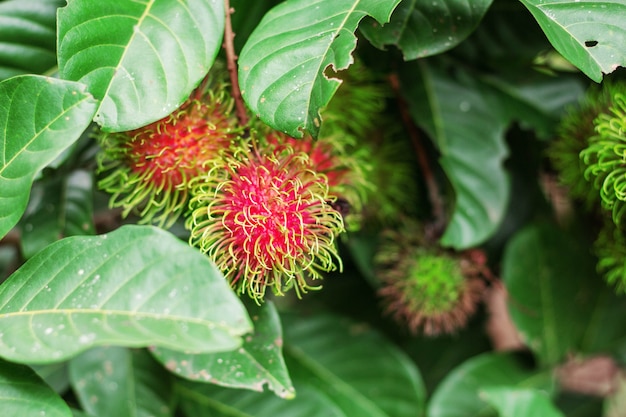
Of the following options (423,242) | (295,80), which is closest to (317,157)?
(295,80)

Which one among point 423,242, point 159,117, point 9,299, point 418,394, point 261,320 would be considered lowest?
point 418,394

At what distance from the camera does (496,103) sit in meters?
1.13

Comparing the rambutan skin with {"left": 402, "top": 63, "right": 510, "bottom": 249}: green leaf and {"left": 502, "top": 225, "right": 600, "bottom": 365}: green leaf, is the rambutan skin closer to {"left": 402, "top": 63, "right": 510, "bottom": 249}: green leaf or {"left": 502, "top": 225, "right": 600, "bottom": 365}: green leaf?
{"left": 402, "top": 63, "right": 510, "bottom": 249}: green leaf

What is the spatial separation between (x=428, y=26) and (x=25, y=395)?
63 cm

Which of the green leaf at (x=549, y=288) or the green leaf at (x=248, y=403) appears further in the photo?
the green leaf at (x=549, y=288)

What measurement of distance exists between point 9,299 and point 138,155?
20 centimetres

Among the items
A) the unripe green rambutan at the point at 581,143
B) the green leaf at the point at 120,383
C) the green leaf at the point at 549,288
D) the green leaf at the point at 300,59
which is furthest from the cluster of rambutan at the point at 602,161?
the green leaf at the point at 120,383

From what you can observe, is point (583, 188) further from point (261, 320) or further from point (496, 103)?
point (261, 320)

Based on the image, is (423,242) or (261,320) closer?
(261,320)

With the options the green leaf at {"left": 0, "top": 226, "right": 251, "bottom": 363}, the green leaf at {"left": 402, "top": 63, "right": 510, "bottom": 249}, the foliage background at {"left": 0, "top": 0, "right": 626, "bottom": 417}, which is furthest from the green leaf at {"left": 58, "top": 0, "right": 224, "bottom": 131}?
the green leaf at {"left": 402, "top": 63, "right": 510, "bottom": 249}

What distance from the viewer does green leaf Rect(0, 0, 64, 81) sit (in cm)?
82

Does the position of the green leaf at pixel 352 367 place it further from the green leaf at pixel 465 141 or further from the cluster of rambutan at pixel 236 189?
the cluster of rambutan at pixel 236 189

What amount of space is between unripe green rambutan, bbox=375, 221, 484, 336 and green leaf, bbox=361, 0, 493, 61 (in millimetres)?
369

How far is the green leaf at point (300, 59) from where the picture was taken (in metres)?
0.67
